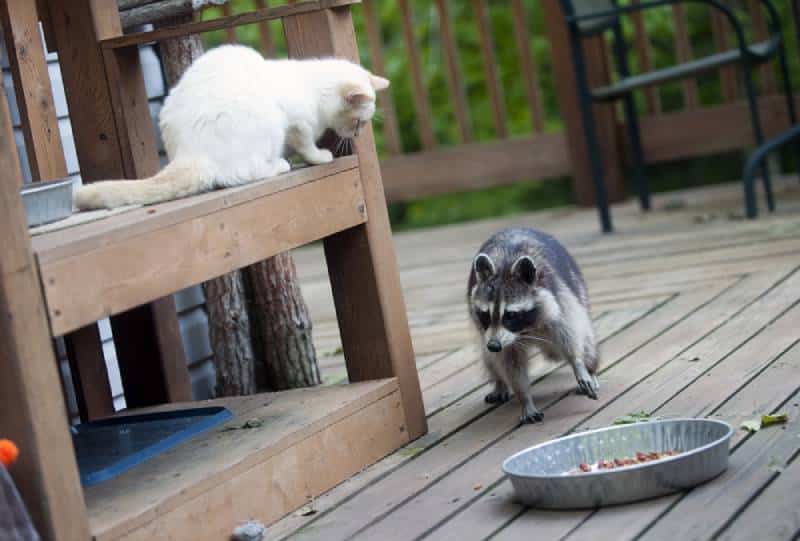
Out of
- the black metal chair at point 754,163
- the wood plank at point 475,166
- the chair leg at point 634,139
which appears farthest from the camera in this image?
the wood plank at point 475,166

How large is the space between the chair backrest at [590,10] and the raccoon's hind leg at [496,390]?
283 cm

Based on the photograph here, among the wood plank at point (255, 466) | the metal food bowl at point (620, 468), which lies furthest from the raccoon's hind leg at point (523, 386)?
the metal food bowl at point (620, 468)

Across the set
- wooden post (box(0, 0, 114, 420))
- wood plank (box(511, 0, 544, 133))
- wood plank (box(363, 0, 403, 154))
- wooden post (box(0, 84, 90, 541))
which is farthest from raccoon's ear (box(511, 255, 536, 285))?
wood plank (box(511, 0, 544, 133))

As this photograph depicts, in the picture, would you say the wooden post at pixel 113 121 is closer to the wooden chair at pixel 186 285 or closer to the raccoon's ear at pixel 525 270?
the wooden chair at pixel 186 285

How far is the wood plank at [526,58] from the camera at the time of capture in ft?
22.8

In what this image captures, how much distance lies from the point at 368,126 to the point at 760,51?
318 cm

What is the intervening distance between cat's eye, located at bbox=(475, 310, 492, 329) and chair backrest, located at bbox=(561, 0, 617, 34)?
288 centimetres

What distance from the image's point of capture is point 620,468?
8.48ft

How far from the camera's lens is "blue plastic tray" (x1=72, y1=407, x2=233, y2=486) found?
9.23 feet

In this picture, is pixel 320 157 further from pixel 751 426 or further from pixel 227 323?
pixel 751 426

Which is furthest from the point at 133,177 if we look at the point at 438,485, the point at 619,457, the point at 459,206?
the point at 459,206

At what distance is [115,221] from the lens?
2.68 metres

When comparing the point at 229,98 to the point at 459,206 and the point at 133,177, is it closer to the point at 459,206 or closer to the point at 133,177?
the point at 133,177

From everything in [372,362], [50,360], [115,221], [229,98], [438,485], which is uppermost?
[229,98]
